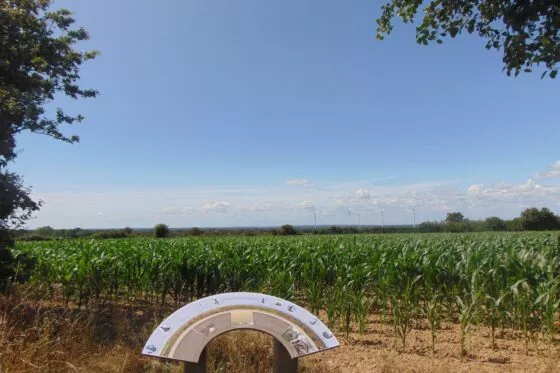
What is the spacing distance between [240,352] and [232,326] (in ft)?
6.89

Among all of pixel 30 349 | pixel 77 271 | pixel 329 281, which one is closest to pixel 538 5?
pixel 329 281

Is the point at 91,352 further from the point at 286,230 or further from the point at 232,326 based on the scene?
the point at 286,230

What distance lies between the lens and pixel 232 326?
2.72m

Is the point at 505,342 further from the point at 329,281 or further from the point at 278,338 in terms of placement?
the point at 278,338

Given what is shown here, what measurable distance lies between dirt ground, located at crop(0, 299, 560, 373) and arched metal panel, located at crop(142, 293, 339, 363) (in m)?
1.61

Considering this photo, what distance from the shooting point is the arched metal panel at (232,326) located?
2.57 m

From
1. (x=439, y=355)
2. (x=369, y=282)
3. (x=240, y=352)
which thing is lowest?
(x=439, y=355)

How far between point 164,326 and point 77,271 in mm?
6475

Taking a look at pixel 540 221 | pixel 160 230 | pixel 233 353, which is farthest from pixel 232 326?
pixel 540 221

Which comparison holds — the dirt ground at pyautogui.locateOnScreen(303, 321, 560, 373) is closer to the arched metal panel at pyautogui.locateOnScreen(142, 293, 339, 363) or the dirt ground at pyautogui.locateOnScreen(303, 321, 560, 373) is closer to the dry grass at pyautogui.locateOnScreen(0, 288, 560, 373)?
the dry grass at pyautogui.locateOnScreen(0, 288, 560, 373)

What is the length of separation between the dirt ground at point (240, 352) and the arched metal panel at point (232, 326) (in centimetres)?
161

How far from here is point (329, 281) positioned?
27.6 ft

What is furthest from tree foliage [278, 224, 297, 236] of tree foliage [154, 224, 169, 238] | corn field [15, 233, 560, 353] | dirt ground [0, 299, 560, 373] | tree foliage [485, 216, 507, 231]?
dirt ground [0, 299, 560, 373]

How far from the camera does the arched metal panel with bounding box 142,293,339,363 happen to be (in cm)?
257
